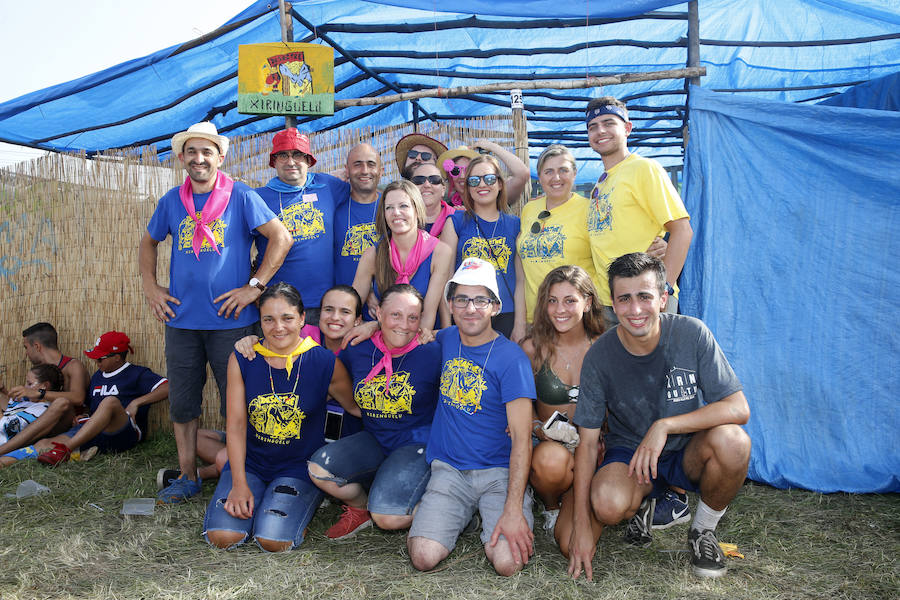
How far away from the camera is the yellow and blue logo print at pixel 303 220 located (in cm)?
396

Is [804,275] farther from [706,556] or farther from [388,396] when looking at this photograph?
[388,396]

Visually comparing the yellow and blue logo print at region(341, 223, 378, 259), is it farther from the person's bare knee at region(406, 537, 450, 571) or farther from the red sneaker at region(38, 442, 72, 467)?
the red sneaker at region(38, 442, 72, 467)

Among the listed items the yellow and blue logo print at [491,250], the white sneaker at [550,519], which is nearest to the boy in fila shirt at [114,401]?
the yellow and blue logo print at [491,250]

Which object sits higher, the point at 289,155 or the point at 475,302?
the point at 289,155

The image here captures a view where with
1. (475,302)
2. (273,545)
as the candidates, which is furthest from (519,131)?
(273,545)

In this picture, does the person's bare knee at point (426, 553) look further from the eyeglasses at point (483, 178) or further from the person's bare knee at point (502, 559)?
the eyeglasses at point (483, 178)

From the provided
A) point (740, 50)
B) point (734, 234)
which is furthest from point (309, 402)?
point (740, 50)

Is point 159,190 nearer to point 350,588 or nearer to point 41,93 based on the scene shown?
point 41,93

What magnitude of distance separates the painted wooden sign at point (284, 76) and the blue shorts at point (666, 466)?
333 cm

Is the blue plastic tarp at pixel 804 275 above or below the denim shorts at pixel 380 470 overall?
above

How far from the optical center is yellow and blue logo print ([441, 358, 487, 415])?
3010mm

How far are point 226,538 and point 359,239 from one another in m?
1.98

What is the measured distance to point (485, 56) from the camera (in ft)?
20.4

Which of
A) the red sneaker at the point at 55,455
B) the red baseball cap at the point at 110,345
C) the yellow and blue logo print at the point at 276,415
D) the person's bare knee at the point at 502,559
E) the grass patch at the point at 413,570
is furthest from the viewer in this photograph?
the red baseball cap at the point at 110,345
